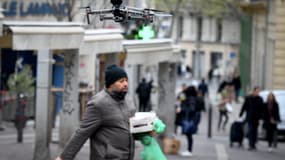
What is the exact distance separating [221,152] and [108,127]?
15566 mm

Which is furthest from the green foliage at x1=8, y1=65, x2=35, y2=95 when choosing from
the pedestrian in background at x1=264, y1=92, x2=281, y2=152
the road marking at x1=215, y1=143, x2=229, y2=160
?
the pedestrian in background at x1=264, y1=92, x2=281, y2=152

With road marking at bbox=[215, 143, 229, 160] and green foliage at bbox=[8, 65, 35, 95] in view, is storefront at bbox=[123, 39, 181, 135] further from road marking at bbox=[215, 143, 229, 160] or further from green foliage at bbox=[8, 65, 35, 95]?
green foliage at bbox=[8, 65, 35, 95]

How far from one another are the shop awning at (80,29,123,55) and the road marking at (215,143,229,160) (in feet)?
12.5

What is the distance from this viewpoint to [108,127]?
8.82 meters

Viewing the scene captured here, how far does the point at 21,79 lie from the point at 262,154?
7.16 meters

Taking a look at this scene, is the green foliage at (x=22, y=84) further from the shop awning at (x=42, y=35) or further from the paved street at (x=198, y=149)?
the shop awning at (x=42, y=35)

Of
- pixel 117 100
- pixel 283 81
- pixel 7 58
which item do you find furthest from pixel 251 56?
pixel 117 100

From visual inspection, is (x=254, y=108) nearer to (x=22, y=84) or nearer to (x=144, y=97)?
(x=22, y=84)

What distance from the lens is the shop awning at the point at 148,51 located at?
21531 mm

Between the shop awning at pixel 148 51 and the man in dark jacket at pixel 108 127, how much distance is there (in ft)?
40.2

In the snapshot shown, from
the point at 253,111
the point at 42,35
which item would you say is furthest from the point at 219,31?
the point at 42,35

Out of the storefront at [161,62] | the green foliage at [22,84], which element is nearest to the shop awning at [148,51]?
the storefront at [161,62]

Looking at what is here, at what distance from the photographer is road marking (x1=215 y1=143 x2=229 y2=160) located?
22.5 m

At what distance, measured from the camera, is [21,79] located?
27.0 meters
